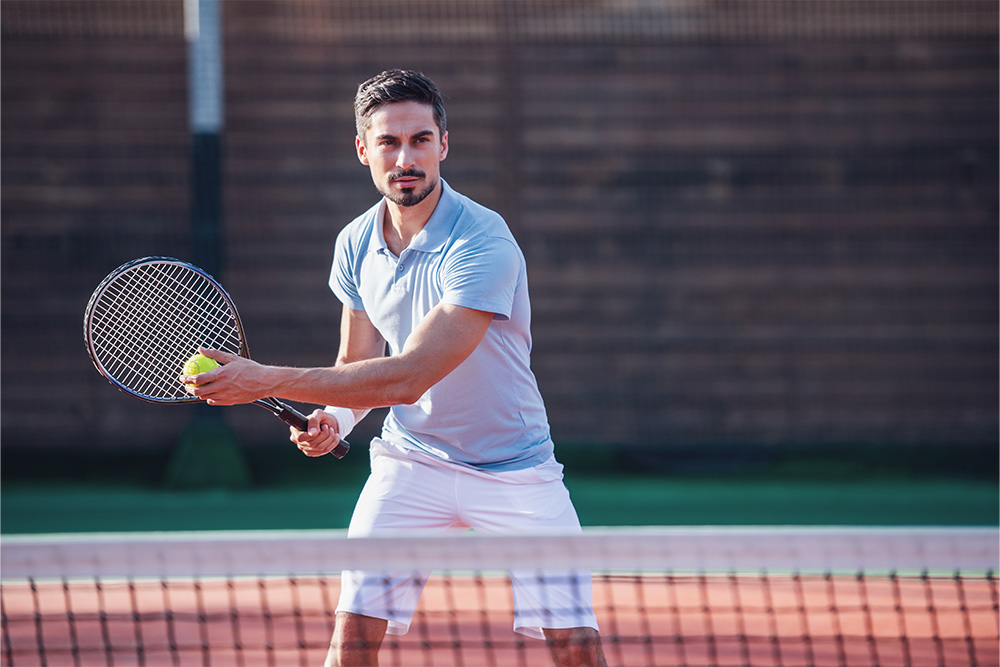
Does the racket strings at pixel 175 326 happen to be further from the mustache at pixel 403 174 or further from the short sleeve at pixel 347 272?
the mustache at pixel 403 174

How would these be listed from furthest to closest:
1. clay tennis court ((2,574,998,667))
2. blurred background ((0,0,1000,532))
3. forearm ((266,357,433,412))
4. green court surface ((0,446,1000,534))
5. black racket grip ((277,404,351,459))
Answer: blurred background ((0,0,1000,532)), green court surface ((0,446,1000,534)), clay tennis court ((2,574,998,667)), black racket grip ((277,404,351,459)), forearm ((266,357,433,412))

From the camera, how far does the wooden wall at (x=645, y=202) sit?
6352mm

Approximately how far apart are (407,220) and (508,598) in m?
2.06

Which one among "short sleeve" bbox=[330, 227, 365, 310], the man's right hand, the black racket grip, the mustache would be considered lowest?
the man's right hand

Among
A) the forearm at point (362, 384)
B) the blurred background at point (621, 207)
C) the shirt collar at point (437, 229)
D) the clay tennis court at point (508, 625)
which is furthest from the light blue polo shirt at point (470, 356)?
the blurred background at point (621, 207)

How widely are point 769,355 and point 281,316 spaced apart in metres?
2.96

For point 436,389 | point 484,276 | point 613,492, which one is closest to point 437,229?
point 484,276

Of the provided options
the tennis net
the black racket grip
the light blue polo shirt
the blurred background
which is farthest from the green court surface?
the light blue polo shirt

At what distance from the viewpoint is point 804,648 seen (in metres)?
3.42

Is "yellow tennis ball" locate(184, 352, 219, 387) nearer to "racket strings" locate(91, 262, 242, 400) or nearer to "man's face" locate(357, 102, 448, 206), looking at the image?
"racket strings" locate(91, 262, 242, 400)

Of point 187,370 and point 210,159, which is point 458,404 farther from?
point 210,159

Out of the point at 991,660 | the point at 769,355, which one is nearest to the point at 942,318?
the point at 769,355

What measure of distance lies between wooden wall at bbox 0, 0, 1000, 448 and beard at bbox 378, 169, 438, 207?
4.20m

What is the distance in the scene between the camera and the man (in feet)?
6.81
